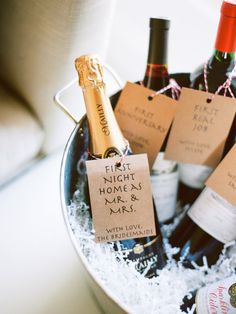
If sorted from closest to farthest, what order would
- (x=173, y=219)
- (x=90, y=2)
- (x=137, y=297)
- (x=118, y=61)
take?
(x=137, y=297) → (x=90, y=2) → (x=173, y=219) → (x=118, y=61)

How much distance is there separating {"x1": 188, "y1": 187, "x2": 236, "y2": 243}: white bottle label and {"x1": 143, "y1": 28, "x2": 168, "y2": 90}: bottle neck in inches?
7.9

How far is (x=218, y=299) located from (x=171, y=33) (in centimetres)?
70

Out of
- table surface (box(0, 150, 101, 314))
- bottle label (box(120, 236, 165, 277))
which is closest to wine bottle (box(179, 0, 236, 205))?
bottle label (box(120, 236, 165, 277))

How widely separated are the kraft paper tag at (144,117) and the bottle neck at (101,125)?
35 millimetres

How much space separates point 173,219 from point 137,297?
0.85ft

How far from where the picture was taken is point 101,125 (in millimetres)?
589

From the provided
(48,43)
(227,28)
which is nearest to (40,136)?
(48,43)

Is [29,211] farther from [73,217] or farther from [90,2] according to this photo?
[90,2]

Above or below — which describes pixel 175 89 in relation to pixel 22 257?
above

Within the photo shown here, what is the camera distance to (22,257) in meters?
0.72

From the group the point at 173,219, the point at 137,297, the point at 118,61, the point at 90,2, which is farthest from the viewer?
the point at 118,61

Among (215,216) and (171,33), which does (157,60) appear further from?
(171,33)

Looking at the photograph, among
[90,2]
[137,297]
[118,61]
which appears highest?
[90,2]

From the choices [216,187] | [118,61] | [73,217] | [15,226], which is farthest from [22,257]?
[118,61]
